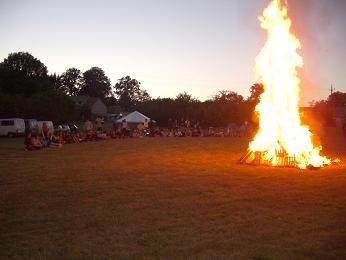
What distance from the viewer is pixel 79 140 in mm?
33125

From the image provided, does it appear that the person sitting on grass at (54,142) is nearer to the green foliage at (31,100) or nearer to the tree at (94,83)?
the green foliage at (31,100)

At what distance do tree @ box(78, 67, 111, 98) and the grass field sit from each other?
122497 mm

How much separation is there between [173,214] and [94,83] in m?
131

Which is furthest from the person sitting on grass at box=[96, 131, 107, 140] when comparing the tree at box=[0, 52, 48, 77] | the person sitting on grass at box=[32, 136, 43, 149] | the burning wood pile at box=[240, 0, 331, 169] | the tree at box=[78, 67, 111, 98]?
the tree at box=[78, 67, 111, 98]

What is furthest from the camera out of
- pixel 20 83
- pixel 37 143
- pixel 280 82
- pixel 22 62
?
pixel 22 62

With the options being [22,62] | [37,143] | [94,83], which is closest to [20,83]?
[22,62]

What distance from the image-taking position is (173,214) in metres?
8.75

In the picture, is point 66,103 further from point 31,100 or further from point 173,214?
point 173,214

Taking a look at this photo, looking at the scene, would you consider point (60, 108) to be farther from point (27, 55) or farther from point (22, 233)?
point (22, 233)

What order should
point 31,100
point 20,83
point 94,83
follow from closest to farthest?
point 31,100 → point 20,83 → point 94,83

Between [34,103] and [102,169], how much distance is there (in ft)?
139

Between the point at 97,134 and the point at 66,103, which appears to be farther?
the point at 66,103

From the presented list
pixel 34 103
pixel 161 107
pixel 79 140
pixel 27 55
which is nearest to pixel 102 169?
pixel 79 140

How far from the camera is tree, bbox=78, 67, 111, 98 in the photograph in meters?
134
